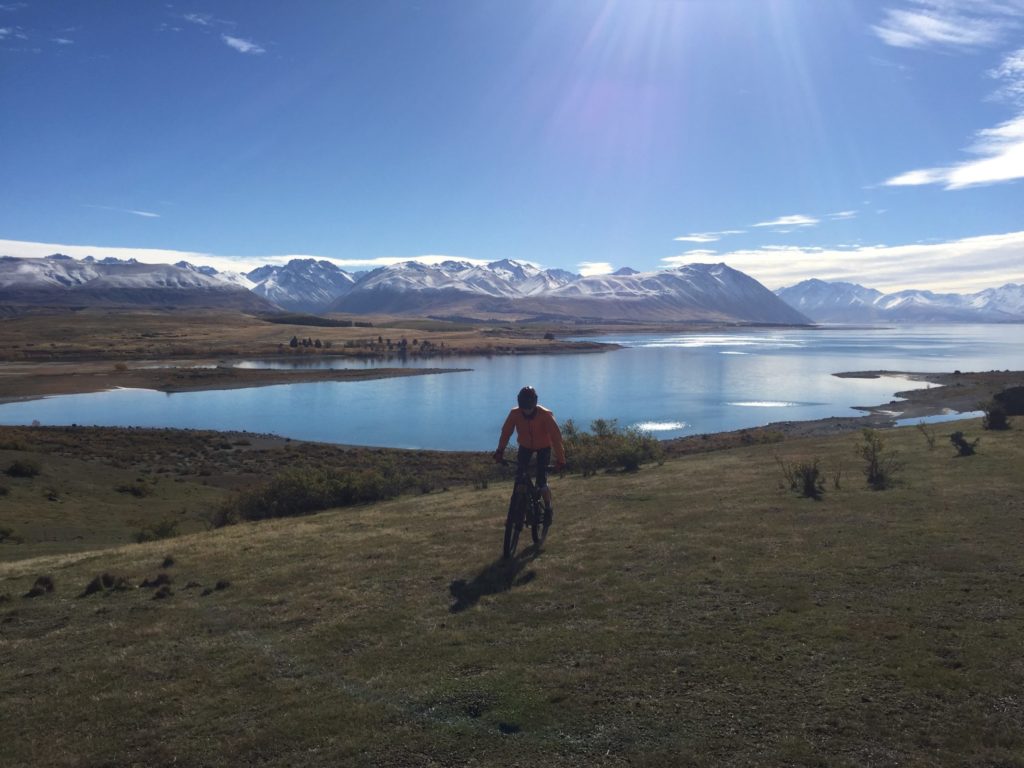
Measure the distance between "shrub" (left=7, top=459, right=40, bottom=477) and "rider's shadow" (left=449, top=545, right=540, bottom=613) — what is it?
88.7 feet

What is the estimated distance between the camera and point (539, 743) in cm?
653

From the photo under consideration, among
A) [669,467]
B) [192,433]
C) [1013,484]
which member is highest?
[1013,484]

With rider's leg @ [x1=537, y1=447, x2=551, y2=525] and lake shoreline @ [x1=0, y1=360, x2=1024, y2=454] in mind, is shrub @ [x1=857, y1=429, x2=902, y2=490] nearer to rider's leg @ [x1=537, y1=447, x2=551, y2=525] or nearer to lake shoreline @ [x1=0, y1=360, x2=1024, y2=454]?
rider's leg @ [x1=537, y1=447, x2=551, y2=525]

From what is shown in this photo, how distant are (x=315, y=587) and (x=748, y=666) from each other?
7.23m

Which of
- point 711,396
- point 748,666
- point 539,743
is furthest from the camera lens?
point 711,396

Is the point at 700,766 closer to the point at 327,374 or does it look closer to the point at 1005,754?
the point at 1005,754

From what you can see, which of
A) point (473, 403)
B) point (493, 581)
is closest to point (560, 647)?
point (493, 581)

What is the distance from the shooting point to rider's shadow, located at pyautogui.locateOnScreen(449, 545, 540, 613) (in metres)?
10.6

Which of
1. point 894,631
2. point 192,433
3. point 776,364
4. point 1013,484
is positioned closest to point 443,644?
point 894,631

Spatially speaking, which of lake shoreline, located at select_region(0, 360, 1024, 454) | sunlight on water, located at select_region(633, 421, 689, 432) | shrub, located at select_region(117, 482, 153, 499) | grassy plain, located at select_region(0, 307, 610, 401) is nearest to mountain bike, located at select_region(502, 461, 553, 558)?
shrub, located at select_region(117, 482, 153, 499)

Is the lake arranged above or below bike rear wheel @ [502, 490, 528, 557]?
below

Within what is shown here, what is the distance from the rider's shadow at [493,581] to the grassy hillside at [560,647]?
64 millimetres

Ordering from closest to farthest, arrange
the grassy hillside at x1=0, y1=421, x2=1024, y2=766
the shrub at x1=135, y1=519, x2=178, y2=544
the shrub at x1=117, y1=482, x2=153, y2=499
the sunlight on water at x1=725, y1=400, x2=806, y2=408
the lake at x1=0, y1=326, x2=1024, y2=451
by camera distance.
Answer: the grassy hillside at x1=0, y1=421, x2=1024, y2=766 < the shrub at x1=135, y1=519, x2=178, y2=544 < the shrub at x1=117, y1=482, x2=153, y2=499 < the lake at x1=0, y1=326, x2=1024, y2=451 < the sunlight on water at x1=725, y1=400, x2=806, y2=408

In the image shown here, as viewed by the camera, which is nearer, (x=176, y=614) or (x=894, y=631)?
(x=894, y=631)
